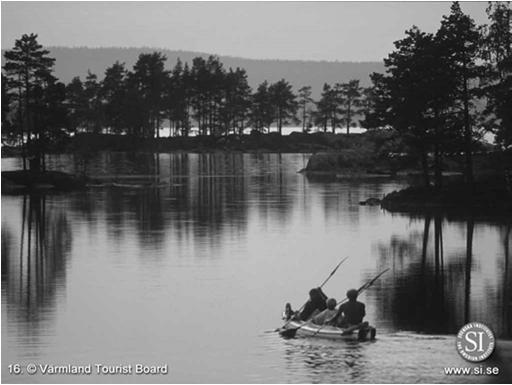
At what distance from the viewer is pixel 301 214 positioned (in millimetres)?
74000

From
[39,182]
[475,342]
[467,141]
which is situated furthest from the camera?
[39,182]

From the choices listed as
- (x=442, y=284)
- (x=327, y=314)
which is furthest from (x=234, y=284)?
(x=327, y=314)

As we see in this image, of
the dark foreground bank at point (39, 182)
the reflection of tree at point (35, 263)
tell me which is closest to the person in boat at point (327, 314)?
the reflection of tree at point (35, 263)

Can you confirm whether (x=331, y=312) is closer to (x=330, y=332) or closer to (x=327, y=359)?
(x=330, y=332)

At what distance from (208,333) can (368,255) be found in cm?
1917

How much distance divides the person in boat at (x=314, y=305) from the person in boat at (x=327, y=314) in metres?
0.62

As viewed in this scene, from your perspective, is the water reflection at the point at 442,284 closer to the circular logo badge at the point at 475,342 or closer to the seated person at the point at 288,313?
the seated person at the point at 288,313

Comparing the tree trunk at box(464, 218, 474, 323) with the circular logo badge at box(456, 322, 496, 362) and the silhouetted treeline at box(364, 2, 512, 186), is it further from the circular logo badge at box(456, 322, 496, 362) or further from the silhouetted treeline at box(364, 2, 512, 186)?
the silhouetted treeline at box(364, 2, 512, 186)

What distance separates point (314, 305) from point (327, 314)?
38.6 inches

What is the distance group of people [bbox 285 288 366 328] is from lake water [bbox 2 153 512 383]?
2.83 feet

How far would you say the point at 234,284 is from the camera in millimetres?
43969

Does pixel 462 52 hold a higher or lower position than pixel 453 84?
higher

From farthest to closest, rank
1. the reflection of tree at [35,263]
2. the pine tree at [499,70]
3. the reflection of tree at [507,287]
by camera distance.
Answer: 1. the pine tree at [499,70]
2. the reflection of tree at [35,263]
3. the reflection of tree at [507,287]

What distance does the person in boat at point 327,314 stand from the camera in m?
33.4
